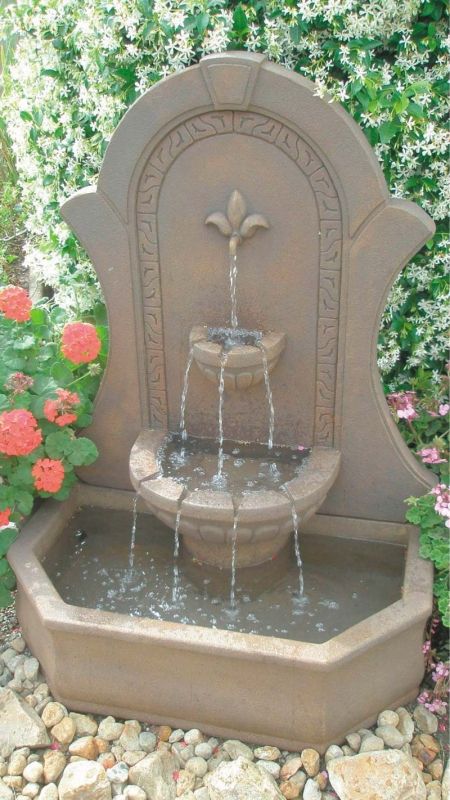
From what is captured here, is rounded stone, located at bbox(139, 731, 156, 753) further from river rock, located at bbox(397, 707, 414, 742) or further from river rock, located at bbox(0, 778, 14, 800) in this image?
river rock, located at bbox(397, 707, 414, 742)

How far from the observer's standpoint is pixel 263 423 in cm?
325

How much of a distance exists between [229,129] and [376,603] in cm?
165

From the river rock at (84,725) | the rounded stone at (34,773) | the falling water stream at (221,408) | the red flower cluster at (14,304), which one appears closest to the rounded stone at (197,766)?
the river rock at (84,725)

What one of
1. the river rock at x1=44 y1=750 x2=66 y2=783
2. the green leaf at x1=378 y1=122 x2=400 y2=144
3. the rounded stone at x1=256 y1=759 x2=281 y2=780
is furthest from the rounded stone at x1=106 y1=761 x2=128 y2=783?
the green leaf at x1=378 y1=122 x2=400 y2=144

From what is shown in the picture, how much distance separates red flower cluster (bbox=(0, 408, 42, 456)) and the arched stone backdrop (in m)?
0.48

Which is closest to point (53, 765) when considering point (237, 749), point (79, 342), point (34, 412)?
point (237, 749)

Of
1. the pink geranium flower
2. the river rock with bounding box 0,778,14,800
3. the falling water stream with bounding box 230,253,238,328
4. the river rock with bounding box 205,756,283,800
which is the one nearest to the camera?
the river rock with bounding box 205,756,283,800

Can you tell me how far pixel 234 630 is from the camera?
9.55ft

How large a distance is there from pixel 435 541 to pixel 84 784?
1338mm

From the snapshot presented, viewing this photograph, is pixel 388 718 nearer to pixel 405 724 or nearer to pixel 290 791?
pixel 405 724

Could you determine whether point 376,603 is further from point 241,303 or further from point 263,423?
point 241,303

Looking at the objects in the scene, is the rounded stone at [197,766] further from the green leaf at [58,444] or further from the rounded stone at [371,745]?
the green leaf at [58,444]

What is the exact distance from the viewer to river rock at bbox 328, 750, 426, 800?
2.52 meters

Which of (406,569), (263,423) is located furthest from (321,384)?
(406,569)
